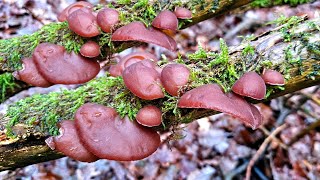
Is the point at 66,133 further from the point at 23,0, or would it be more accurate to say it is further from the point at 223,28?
the point at 223,28

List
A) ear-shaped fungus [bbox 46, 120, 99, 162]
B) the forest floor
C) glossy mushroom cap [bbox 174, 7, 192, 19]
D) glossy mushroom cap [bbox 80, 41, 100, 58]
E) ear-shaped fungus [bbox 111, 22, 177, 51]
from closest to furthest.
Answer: ear-shaped fungus [bbox 46, 120, 99, 162] < ear-shaped fungus [bbox 111, 22, 177, 51] < glossy mushroom cap [bbox 80, 41, 100, 58] < glossy mushroom cap [bbox 174, 7, 192, 19] < the forest floor

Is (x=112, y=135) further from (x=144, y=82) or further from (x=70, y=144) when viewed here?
(x=144, y=82)

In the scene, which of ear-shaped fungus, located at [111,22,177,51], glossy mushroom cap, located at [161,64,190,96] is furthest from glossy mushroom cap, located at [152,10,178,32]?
glossy mushroom cap, located at [161,64,190,96]

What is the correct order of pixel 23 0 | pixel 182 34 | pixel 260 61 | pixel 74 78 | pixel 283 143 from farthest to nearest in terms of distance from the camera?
1. pixel 182 34
2. pixel 23 0
3. pixel 283 143
4. pixel 74 78
5. pixel 260 61

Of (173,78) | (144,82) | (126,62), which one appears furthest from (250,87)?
(126,62)

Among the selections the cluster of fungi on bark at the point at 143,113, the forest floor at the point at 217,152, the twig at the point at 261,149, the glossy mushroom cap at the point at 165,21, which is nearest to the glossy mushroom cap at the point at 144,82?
the cluster of fungi on bark at the point at 143,113

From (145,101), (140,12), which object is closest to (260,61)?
(145,101)

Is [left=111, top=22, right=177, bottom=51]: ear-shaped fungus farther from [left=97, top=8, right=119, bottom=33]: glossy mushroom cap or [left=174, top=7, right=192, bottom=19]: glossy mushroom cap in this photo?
[left=174, top=7, right=192, bottom=19]: glossy mushroom cap
